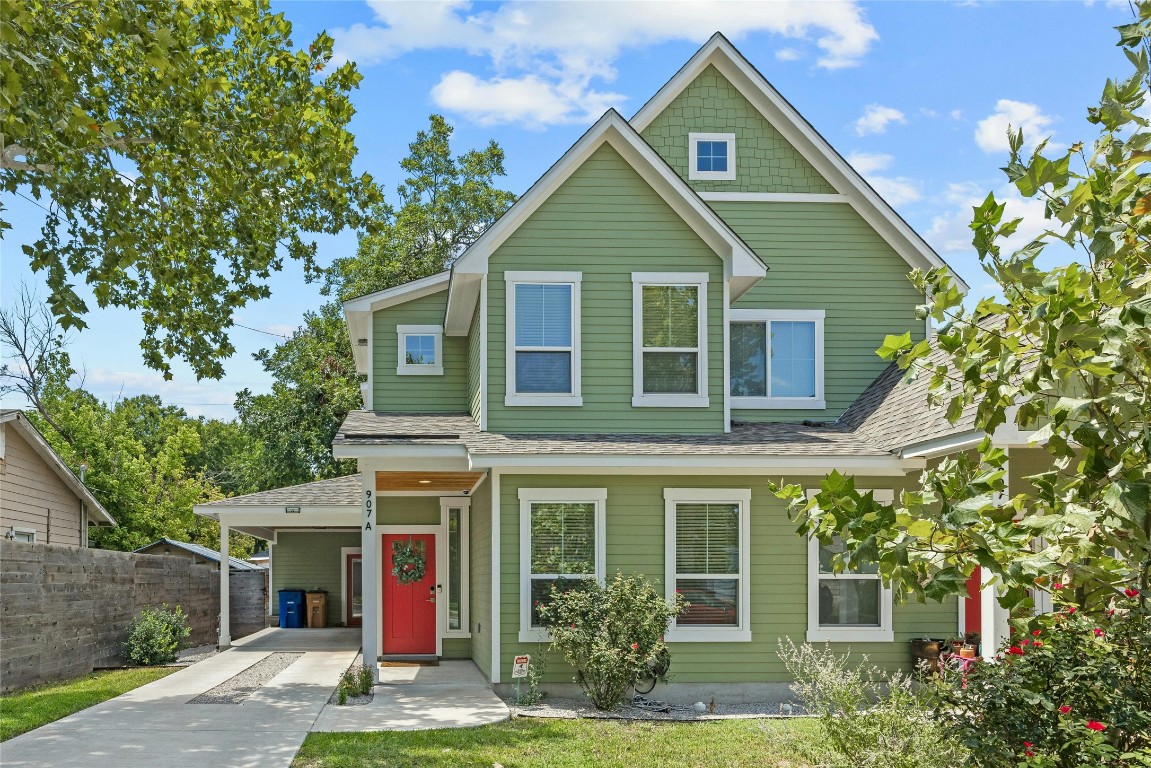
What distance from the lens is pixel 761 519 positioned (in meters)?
13.3

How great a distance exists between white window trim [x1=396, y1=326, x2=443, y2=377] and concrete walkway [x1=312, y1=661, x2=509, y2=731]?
182 inches

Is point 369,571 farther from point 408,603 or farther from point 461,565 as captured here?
point 408,603

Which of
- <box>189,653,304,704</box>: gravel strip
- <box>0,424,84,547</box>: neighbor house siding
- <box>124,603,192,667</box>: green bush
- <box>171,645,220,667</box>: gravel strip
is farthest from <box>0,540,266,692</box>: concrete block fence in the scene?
<box>0,424,84,547</box>: neighbor house siding

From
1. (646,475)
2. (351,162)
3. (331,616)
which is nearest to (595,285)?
(646,475)

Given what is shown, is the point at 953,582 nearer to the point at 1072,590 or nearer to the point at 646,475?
the point at 1072,590

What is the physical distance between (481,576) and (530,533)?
220 centimetres

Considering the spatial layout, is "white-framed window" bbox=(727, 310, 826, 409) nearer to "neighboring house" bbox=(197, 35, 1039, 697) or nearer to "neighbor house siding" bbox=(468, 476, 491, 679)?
"neighboring house" bbox=(197, 35, 1039, 697)

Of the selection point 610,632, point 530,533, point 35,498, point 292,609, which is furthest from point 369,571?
point 292,609

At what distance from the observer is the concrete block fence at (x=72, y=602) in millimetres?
12797

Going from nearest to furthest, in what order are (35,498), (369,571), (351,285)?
(369,571), (35,498), (351,285)

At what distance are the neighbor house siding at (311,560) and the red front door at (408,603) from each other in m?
9.49

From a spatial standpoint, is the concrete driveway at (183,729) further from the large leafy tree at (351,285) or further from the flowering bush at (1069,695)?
the large leafy tree at (351,285)

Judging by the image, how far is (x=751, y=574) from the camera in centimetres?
1321

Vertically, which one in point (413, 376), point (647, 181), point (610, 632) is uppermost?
point (647, 181)
